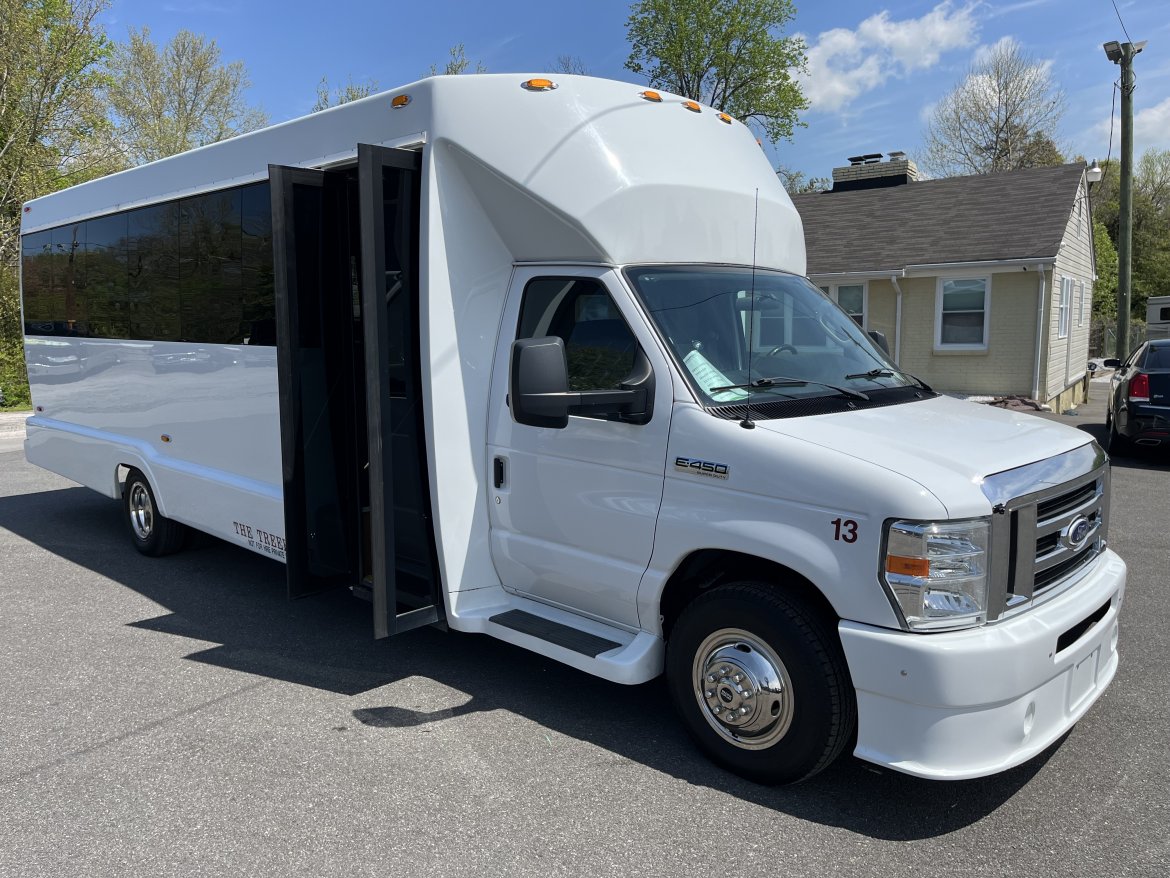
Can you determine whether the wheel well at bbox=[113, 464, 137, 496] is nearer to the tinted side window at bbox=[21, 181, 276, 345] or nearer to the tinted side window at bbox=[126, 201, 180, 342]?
the tinted side window at bbox=[21, 181, 276, 345]

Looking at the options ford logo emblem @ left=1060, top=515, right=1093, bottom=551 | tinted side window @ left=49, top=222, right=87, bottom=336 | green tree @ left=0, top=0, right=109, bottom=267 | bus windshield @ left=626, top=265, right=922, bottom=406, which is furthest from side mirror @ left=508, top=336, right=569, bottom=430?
green tree @ left=0, top=0, right=109, bottom=267

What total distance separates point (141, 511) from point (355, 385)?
3.42 m

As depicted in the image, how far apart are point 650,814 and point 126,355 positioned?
5516 millimetres

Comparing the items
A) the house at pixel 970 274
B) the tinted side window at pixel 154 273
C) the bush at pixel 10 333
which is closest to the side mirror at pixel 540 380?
the tinted side window at pixel 154 273

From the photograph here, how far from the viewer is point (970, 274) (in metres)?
17.9

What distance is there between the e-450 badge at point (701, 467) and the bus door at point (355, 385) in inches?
56.9

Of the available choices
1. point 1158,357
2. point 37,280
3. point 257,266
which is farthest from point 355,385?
point 1158,357

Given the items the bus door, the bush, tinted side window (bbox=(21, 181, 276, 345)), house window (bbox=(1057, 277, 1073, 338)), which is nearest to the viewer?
the bus door

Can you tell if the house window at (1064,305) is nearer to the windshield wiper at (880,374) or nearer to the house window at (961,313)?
the house window at (961,313)

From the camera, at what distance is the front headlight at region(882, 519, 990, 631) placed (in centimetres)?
320

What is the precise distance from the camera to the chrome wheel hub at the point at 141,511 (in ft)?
23.8

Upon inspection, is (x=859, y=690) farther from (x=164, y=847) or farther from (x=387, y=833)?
(x=164, y=847)

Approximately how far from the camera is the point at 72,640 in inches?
217

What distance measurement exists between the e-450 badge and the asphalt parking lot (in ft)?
4.18
